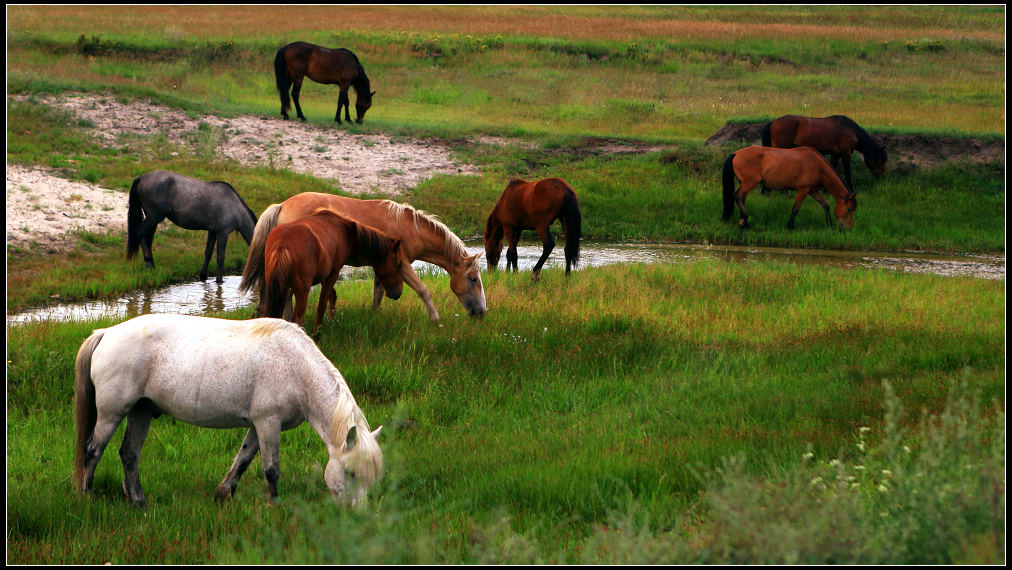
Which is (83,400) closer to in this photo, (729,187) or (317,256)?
(317,256)

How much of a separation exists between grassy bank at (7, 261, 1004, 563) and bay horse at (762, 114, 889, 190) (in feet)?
30.9

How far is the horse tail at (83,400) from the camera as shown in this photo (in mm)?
5617

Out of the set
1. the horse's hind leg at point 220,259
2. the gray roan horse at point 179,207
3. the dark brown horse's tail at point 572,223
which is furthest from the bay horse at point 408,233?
the gray roan horse at point 179,207

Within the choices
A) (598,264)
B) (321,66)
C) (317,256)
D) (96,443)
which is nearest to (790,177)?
(598,264)

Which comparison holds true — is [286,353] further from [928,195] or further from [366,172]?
[928,195]

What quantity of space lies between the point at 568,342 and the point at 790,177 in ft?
36.5

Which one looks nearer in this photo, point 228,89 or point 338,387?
point 338,387

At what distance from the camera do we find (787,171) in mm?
18609

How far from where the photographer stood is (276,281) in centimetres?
844

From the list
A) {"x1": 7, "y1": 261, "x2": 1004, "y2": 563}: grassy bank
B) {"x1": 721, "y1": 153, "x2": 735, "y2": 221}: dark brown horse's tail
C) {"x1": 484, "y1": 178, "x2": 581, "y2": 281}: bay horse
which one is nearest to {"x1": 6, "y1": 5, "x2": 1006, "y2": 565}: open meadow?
{"x1": 7, "y1": 261, "x2": 1004, "y2": 563}: grassy bank

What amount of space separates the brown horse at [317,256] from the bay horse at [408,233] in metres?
0.47

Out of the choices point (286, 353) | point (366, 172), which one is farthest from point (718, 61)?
point (286, 353)

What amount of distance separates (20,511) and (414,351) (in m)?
4.16

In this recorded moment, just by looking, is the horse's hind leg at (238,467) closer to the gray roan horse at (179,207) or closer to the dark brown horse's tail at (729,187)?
the gray roan horse at (179,207)
